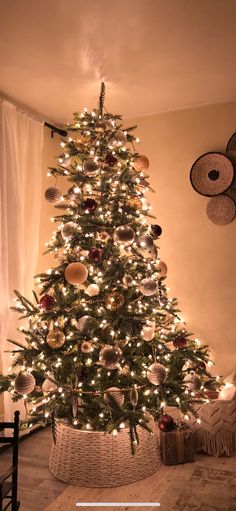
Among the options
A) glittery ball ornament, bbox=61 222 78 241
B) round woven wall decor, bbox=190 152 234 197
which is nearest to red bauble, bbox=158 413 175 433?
glittery ball ornament, bbox=61 222 78 241

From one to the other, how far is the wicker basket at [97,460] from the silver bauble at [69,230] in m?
1.24

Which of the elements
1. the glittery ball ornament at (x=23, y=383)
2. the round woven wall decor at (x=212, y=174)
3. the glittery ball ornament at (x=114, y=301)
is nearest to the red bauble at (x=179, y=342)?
the glittery ball ornament at (x=114, y=301)

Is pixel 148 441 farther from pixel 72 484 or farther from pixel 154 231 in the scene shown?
pixel 154 231

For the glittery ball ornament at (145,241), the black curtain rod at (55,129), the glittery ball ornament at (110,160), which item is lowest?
the glittery ball ornament at (145,241)

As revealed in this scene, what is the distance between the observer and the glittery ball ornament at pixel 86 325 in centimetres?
259

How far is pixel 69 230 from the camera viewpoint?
280 cm

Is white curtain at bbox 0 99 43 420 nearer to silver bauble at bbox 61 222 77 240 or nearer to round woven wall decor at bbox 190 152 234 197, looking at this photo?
silver bauble at bbox 61 222 77 240

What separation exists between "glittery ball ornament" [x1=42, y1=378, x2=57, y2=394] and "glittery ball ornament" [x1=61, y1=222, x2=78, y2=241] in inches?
36.4

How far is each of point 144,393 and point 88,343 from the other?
0.51m

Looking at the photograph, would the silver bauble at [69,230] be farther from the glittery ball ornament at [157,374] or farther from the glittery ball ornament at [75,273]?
the glittery ball ornament at [157,374]

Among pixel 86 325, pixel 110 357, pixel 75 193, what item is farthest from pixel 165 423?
pixel 75 193

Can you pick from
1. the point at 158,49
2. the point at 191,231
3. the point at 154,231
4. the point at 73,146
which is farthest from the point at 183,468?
the point at 158,49

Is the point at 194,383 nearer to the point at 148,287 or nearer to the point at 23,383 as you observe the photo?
the point at 148,287

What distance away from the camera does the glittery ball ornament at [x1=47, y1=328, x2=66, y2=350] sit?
259 centimetres
